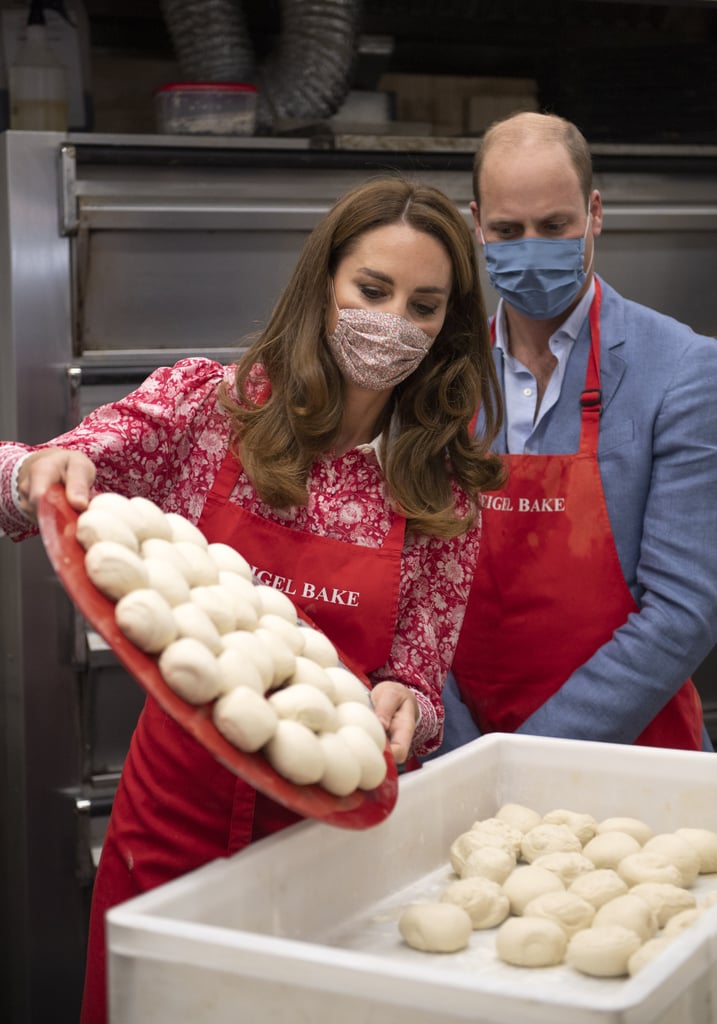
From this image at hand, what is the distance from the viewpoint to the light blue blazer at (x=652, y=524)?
1.92 m

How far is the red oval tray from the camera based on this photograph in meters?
1.06

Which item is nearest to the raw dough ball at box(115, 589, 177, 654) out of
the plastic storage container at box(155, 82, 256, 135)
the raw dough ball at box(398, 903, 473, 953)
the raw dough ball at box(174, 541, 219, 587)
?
the raw dough ball at box(174, 541, 219, 587)

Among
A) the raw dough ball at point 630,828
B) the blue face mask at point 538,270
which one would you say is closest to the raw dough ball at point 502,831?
the raw dough ball at point 630,828

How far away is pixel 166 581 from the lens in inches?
44.4

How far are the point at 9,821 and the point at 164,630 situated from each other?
1.67 metres

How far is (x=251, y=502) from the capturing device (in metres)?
1.63

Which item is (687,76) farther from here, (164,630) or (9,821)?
(164,630)

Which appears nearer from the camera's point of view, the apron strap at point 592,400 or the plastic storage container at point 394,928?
the plastic storage container at point 394,928

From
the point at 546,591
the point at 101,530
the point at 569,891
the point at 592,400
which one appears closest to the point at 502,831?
the point at 569,891

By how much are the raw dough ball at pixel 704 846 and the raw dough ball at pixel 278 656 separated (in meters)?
0.50

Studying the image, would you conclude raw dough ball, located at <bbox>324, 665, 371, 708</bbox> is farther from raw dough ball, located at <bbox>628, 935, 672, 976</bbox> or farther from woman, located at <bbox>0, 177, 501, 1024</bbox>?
raw dough ball, located at <bbox>628, 935, 672, 976</bbox>

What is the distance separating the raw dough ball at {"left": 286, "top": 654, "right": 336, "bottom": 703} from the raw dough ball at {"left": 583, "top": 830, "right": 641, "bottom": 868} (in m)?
0.36

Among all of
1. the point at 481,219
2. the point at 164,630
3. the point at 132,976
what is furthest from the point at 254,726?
the point at 481,219

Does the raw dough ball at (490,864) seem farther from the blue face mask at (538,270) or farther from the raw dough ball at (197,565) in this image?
the blue face mask at (538,270)
